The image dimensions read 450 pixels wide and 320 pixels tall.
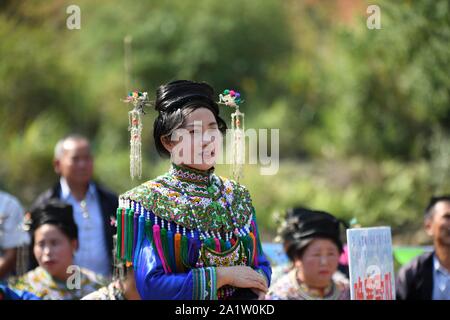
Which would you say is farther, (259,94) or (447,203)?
(259,94)

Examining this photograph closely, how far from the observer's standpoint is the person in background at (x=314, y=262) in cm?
439

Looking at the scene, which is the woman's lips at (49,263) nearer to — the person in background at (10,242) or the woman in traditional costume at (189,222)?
the person in background at (10,242)

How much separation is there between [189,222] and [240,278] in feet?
0.94

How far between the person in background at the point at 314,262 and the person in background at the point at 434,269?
636 mm

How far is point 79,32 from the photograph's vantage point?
1382 cm

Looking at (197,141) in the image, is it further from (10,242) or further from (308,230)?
(10,242)

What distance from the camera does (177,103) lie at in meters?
2.86

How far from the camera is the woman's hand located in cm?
276

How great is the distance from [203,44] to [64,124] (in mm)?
2826

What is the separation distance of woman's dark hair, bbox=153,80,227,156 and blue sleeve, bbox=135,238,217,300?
46cm

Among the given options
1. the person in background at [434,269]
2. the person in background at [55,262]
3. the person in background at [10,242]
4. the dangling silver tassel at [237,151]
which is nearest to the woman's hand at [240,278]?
the dangling silver tassel at [237,151]

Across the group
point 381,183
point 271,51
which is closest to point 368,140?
point 381,183

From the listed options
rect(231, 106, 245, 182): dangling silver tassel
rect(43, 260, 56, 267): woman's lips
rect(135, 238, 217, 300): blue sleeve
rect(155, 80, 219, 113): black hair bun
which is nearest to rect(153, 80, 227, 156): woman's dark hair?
rect(155, 80, 219, 113): black hair bun
